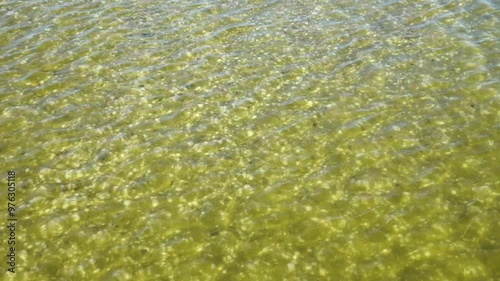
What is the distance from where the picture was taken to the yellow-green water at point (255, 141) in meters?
14.4

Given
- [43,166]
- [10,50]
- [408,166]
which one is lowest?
[408,166]

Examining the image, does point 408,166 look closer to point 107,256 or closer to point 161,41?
point 107,256

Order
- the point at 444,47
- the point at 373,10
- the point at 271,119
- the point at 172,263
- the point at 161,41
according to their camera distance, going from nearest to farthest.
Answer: the point at 172,263
the point at 271,119
the point at 444,47
the point at 161,41
the point at 373,10

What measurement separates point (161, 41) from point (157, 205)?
1308 centimetres

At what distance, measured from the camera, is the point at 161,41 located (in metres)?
26.2

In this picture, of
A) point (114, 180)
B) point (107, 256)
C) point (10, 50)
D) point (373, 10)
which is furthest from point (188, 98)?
point (373, 10)

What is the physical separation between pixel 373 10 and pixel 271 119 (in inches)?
514

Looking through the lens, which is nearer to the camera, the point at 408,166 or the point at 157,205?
the point at 157,205

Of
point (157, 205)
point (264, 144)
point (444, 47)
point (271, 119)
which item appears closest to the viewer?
point (157, 205)

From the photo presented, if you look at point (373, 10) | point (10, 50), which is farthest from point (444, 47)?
point (10, 50)

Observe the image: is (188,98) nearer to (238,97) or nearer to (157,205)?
(238,97)

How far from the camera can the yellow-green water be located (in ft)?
47.2

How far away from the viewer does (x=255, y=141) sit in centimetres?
1895

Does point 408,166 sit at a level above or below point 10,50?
below
